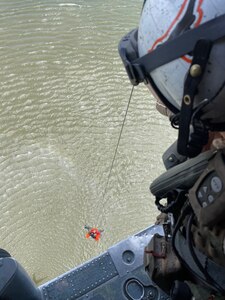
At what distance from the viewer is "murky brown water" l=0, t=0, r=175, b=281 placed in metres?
4.64

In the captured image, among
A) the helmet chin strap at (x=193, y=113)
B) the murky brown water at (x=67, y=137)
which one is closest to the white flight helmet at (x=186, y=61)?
the helmet chin strap at (x=193, y=113)

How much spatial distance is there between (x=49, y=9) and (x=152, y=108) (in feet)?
9.30

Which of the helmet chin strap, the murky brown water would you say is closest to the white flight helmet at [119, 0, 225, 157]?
the helmet chin strap

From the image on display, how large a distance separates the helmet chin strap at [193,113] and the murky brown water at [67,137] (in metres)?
3.38

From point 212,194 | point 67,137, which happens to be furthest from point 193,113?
point 67,137

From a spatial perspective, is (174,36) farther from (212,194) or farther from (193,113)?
(212,194)

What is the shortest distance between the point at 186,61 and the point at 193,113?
0.17m

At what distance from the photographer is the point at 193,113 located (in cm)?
132

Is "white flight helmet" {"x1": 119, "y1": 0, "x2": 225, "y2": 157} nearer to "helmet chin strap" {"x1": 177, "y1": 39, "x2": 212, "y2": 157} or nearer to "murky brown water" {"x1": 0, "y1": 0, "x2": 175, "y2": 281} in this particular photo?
"helmet chin strap" {"x1": 177, "y1": 39, "x2": 212, "y2": 157}

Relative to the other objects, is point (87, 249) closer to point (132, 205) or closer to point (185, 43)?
point (132, 205)

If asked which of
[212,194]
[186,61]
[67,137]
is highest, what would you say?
[186,61]

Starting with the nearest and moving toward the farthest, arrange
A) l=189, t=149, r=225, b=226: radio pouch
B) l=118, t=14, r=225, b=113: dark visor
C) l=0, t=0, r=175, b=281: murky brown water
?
l=118, t=14, r=225, b=113: dark visor
l=189, t=149, r=225, b=226: radio pouch
l=0, t=0, r=175, b=281: murky brown water

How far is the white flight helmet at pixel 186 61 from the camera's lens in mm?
1206

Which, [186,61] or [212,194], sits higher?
[186,61]
